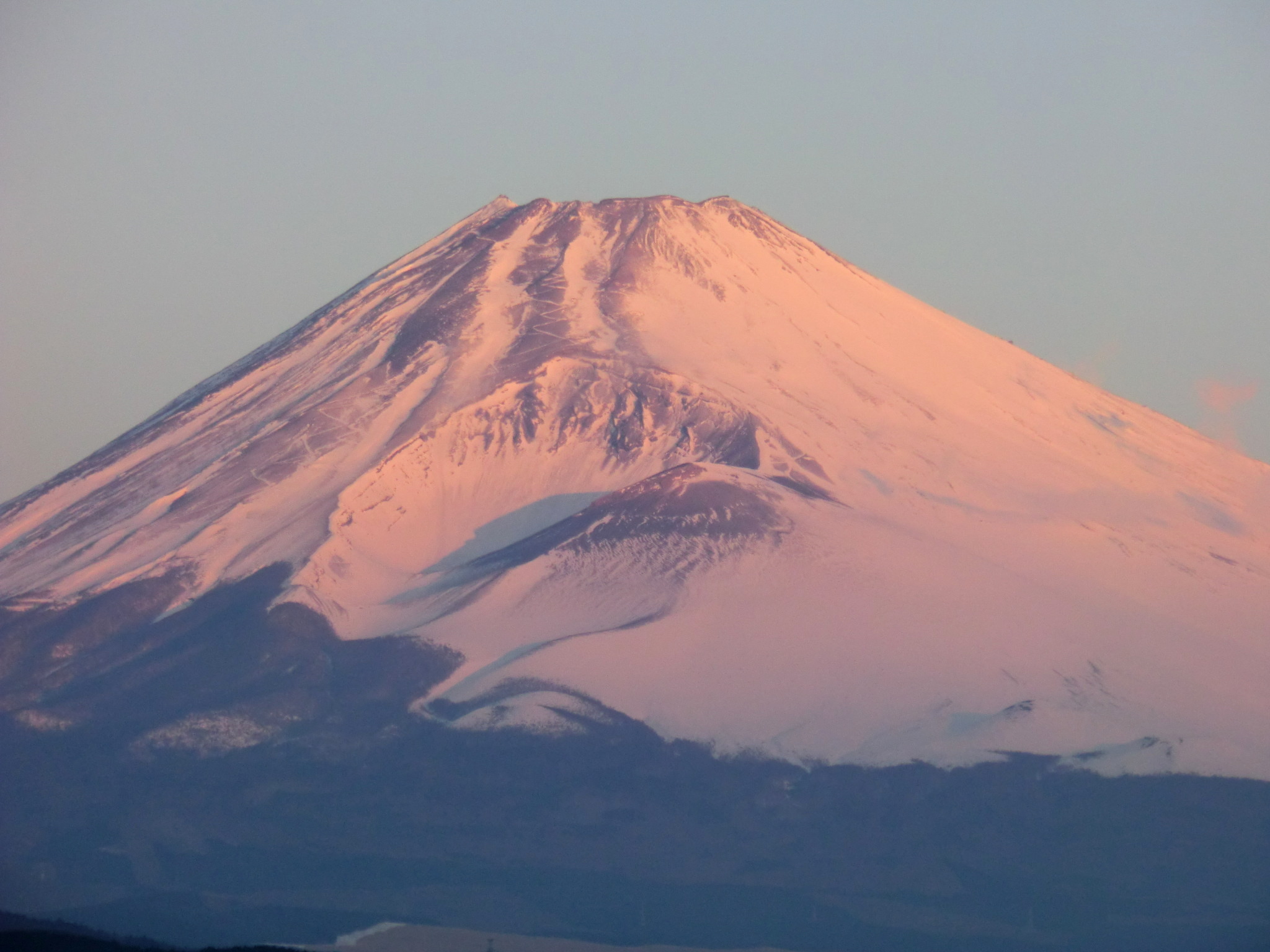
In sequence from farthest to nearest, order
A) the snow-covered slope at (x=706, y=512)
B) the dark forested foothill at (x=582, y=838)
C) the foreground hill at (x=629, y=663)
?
the snow-covered slope at (x=706, y=512), the foreground hill at (x=629, y=663), the dark forested foothill at (x=582, y=838)

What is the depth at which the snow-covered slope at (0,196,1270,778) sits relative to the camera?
65500 millimetres

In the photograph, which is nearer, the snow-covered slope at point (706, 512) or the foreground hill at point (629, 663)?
the foreground hill at point (629, 663)

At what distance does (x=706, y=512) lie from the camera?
70.6m

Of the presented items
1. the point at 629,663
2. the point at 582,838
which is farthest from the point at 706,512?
the point at 582,838

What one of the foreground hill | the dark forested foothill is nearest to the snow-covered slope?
the foreground hill

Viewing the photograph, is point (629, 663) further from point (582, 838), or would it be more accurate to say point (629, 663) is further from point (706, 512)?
point (706, 512)

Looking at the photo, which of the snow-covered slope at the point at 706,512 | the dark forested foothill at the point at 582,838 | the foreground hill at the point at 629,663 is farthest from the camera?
the snow-covered slope at the point at 706,512

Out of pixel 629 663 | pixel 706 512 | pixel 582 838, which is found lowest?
pixel 582 838

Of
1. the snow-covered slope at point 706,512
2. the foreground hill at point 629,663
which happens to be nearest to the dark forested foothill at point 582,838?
the foreground hill at point 629,663

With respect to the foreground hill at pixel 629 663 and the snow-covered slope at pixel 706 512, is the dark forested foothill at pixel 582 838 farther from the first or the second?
the snow-covered slope at pixel 706 512

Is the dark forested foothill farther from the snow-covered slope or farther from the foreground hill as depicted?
the snow-covered slope

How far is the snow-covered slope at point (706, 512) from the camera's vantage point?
65500 mm

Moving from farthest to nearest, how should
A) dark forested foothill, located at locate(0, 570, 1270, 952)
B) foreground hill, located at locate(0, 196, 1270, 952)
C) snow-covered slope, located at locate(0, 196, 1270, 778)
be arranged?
snow-covered slope, located at locate(0, 196, 1270, 778), foreground hill, located at locate(0, 196, 1270, 952), dark forested foothill, located at locate(0, 570, 1270, 952)

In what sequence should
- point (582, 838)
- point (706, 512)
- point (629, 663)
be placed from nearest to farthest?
point (582, 838) < point (629, 663) < point (706, 512)
